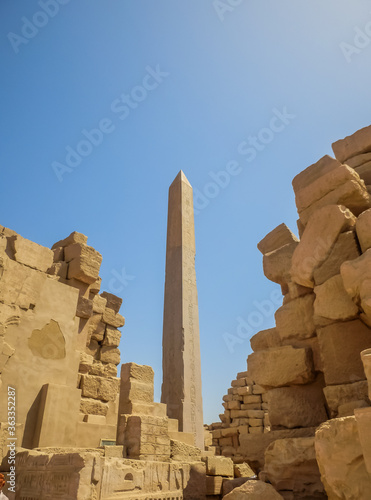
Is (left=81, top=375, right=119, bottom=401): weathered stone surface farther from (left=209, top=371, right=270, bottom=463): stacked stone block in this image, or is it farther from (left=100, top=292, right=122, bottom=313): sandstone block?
Answer: (left=209, top=371, right=270, bottom=463): stacked stone block

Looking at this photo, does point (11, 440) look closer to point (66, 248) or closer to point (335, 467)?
point (66, 248)

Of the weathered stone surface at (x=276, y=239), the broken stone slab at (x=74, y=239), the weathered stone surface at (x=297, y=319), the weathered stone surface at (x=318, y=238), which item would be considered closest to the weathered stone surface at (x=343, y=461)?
the weathered stone surface at (x=297, y=319)

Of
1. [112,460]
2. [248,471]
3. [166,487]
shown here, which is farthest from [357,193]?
[248,471]

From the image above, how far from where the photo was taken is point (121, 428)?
4.48 m

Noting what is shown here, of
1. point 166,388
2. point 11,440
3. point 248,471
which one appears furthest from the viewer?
point 166,388

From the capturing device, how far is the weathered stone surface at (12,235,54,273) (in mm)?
4223

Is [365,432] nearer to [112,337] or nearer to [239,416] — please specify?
[112,337]

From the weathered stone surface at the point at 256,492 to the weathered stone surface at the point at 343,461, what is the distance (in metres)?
0.37

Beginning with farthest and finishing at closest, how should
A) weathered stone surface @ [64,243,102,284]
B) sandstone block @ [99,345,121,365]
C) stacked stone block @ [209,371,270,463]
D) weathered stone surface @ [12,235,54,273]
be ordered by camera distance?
stacked stone block @ [209,371,270,463]
sandstone block @ [99,345,121,365]
weathered stone surface @ [64,243,102,284]
weathered stone surface @ [12,235,54,273]

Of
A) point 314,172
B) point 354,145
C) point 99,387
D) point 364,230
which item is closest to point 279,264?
point 314,172

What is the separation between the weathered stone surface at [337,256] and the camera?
7.95ft

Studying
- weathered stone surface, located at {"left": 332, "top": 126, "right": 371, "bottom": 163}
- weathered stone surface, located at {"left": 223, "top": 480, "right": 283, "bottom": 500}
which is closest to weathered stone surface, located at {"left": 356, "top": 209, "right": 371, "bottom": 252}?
weathered stone surface, located at {"left": 332, "top": 126, "right": 371, "bottom": 163}

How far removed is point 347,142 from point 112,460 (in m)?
3.11

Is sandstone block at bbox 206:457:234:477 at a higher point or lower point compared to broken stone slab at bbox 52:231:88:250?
lower
